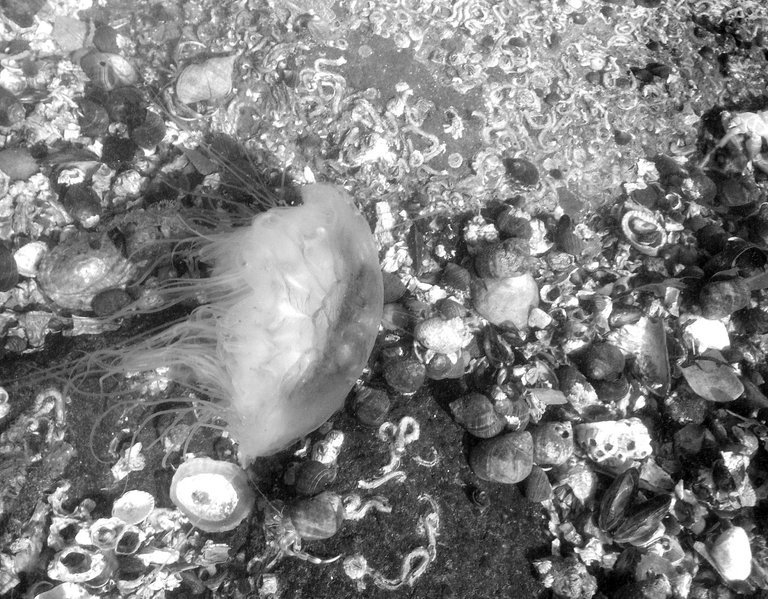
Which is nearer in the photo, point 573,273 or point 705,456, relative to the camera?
point 705,456

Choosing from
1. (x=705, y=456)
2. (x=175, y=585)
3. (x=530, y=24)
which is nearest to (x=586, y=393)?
(x=705, y=456)

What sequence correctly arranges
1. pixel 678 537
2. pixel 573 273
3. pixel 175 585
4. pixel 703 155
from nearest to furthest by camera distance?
pixel 175 585, pixel 678 537, pixel 573 273, pixel 703 155

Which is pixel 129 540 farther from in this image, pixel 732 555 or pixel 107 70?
pixel 732 555

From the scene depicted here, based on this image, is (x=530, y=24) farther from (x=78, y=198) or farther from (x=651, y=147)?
(x=78, y=198)

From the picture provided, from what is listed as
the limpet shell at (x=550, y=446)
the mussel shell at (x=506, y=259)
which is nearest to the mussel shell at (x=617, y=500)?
the limpet shell at (x=550, y=446)

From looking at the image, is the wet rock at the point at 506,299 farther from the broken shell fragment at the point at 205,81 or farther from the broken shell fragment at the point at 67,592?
the broken shell fragment at the point at 67,592

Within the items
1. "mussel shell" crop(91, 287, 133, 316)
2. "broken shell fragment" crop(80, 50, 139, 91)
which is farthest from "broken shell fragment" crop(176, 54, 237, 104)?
"mussel shell" crop(91, 287, 133, 316)
